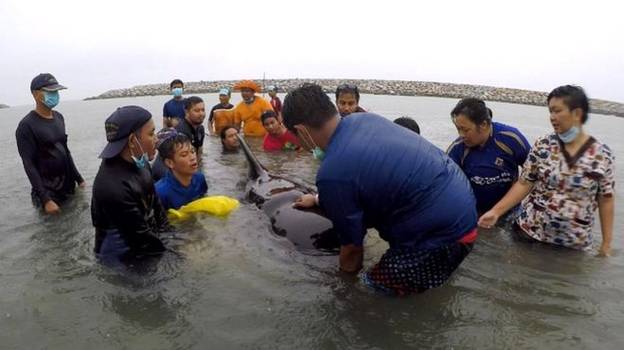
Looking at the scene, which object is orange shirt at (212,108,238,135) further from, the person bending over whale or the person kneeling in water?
the person bending over whale

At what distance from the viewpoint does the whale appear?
434 centimetres

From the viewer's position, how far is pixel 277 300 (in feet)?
12.3

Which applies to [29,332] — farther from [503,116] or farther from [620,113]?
[620,113]

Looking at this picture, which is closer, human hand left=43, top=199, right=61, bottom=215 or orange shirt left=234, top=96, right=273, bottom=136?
human hand left=43, top=199, right=61, bottom=215

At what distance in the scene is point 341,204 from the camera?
9.25 ft

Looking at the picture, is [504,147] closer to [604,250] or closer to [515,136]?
[515,136]

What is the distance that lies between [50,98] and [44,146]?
65 centimetres

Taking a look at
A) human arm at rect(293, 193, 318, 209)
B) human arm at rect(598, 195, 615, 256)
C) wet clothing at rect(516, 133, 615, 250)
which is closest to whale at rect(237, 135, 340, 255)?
human arm at rect(293, 193, 318, 209)

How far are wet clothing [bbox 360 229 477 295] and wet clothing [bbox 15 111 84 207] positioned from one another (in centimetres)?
475

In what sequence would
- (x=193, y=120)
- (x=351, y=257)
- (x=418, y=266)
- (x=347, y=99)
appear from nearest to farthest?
(x=418, y=266)
(x=351, y=257)
(x=347, y=99)
(x=193, y=120)

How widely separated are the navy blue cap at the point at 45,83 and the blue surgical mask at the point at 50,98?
61mm

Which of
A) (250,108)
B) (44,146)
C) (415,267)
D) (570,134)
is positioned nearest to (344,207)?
(415,267)

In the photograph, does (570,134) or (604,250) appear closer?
(570,134)

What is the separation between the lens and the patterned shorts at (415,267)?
120 inches
